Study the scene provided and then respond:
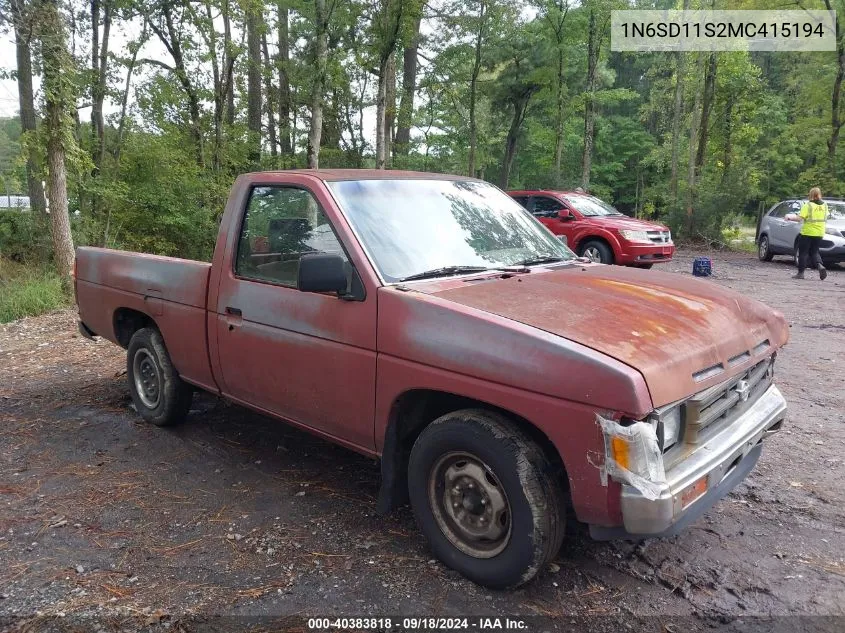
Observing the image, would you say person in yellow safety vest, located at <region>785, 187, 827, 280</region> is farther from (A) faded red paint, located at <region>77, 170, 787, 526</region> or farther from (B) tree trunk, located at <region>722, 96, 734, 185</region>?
(B) tree trunk, located at <region>722, 96, 734, 185</region>

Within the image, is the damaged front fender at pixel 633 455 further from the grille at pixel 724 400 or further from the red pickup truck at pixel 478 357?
the grille at pixel 724 400

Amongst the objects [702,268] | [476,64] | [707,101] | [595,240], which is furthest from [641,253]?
[707,101]

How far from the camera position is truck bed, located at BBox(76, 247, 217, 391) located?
4.29 metres

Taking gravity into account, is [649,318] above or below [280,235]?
below

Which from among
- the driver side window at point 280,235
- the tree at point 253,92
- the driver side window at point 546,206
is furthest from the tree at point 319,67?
the driver side window at point 280,235

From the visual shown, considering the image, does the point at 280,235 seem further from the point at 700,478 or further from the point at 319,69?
the point at 319,69

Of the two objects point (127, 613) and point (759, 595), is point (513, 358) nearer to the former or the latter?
point (759, 595)

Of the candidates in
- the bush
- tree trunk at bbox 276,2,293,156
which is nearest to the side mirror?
the bush

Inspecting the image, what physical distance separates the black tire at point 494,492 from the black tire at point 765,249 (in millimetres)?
16632

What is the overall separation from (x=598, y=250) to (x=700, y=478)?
10.8m

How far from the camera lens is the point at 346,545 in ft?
10.6

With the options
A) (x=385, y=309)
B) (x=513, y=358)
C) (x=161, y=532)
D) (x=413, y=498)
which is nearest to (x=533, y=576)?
(x=413, y=498)

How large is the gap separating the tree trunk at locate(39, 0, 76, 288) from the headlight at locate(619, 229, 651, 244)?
994 centimetres

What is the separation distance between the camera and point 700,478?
254 cm
